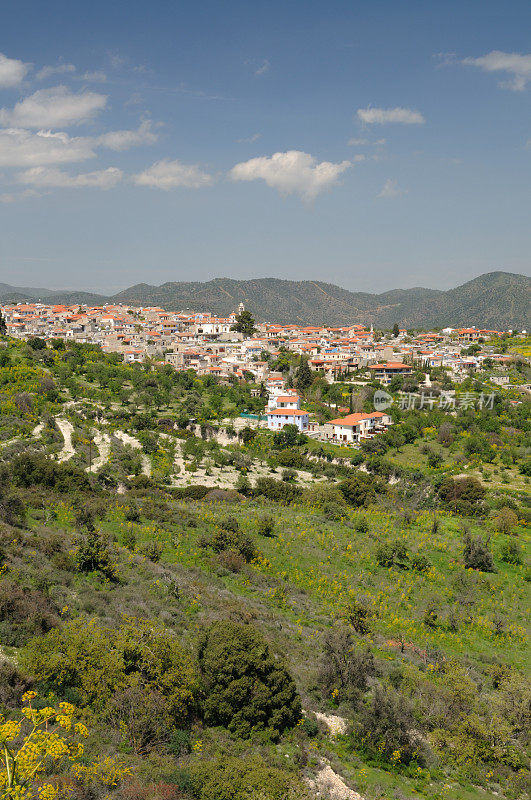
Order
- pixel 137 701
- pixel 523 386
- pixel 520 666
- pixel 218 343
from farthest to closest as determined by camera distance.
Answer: pixel 218 343 < pixel 523 386 < pixel 520 666 < pixel 137 701

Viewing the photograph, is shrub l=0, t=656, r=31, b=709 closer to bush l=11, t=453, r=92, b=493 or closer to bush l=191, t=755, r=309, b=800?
bush l=191, t=755, r=309, b=800

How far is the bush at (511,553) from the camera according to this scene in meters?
28.9

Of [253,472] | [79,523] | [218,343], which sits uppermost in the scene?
[218,343]

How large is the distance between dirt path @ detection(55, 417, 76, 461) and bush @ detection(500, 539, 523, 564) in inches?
1186

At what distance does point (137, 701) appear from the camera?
11.2 m

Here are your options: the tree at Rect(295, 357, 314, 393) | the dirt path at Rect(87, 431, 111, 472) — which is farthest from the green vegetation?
the tree at Rect(295, 357, 314, 393)

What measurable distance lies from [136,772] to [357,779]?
5.02 meters

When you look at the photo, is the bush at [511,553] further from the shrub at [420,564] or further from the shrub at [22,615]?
the shrub at [22,615]

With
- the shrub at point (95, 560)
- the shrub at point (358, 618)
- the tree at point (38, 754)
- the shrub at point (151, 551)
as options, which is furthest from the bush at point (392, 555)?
the tree at point (38, 754)

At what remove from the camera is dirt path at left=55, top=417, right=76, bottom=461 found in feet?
133

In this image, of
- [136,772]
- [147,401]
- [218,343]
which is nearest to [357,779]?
[136,772]

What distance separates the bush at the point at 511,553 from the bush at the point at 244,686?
65.9 ft

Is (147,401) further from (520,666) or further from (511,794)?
(511,794)

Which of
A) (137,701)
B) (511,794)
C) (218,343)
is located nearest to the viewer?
(137,701)
